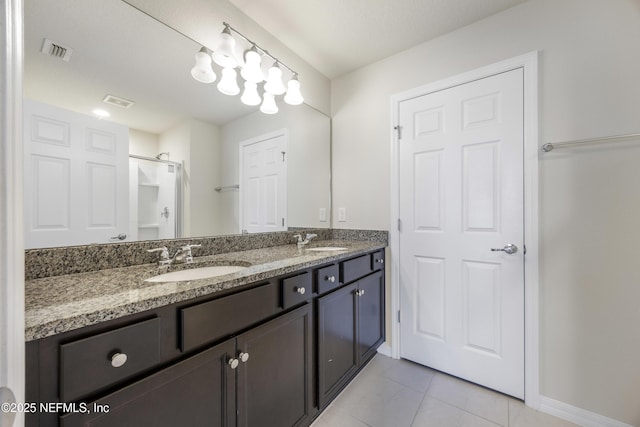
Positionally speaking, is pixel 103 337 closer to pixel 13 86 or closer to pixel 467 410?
pixel 13 86

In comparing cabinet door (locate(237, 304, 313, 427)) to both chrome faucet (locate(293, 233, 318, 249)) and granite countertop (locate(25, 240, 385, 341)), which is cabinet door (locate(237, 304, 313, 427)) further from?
chrome faucet (locate(293, 233, 318, 249))

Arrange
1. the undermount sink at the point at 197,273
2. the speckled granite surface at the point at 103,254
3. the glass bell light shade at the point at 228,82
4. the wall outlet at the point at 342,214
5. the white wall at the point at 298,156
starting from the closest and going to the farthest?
the speckled granite surface at the point at 103,254 → the undermount sink at the point at 197,273 → the glass bell light shade at the point at 228,82 → the white wall at the point at 298,156 → the wall outlet at the point at 342,214

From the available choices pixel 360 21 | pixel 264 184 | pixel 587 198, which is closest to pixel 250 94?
pixel 264 184

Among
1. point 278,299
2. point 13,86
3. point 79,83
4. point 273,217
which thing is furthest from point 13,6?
point 273,217

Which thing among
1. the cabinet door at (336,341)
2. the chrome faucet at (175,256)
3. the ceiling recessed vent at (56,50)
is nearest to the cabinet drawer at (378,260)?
the cabinet door at (336,341)

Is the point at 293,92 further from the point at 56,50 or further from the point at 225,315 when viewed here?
the point at 225,315

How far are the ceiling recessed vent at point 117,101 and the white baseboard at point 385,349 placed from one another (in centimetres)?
225

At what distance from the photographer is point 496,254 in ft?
5.30

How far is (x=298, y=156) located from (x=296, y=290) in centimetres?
127

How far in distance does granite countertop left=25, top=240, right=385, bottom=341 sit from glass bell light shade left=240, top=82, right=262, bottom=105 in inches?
44.9

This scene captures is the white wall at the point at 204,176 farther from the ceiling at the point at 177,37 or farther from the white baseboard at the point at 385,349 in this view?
the white baseboard at the point at 385,349

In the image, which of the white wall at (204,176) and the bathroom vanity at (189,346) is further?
the white wall at (204,176)

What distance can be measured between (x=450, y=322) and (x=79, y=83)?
2.38m

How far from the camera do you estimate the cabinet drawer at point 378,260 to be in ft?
6.12
